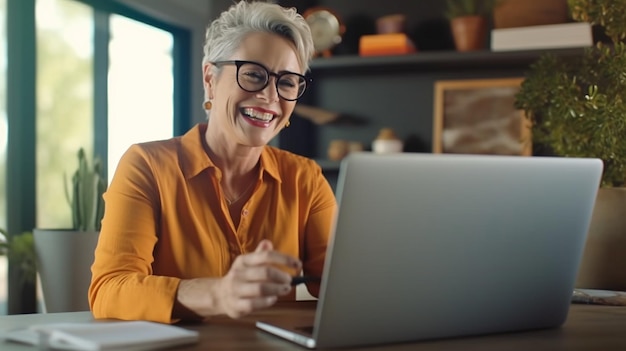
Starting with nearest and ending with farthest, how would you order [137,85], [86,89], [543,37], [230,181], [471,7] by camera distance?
[230,181] < [543,37] < [471,7] < [86,89] < [137,85]

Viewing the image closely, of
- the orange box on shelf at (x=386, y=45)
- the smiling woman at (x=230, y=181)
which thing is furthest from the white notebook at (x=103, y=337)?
the orange box on shelf at (x=386, y=45)

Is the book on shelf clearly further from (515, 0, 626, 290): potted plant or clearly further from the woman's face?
the woman's face

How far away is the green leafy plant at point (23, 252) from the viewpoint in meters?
2.96

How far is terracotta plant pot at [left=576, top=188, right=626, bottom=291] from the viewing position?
1453 millimetres

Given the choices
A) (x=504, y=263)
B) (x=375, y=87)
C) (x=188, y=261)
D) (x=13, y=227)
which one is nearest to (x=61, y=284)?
(x=13, y=227)

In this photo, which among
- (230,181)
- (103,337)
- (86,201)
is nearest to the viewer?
(103,337)

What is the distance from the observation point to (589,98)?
168 centimetres

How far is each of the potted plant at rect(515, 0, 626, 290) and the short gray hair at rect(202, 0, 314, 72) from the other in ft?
2.10

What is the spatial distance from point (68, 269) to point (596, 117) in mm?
1961

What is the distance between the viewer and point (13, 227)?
3225 mm

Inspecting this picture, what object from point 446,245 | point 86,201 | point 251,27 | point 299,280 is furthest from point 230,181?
point 86,201

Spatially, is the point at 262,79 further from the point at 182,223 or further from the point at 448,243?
the point at 448,243

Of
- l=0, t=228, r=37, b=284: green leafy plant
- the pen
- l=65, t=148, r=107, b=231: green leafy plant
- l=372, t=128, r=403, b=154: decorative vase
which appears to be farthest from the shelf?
the pen

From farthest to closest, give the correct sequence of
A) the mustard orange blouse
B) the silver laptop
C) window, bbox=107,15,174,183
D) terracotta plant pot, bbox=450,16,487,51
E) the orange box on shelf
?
window, bbox=107,15,174,183 < the orange box on shelf < terracotta plant pot, bbox=450,16,487,51 < the mustard orange blouse < the silver laptop
